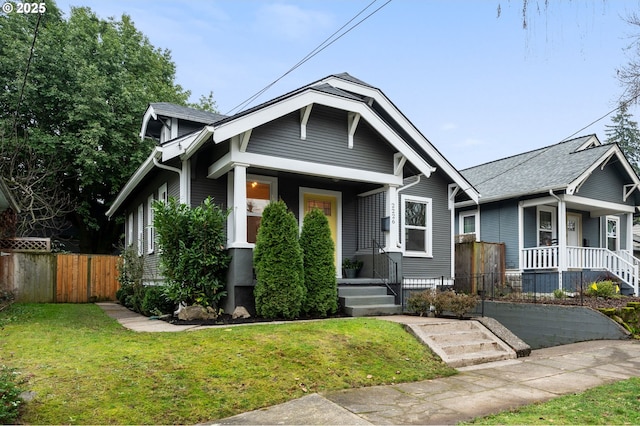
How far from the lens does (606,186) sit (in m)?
16.6

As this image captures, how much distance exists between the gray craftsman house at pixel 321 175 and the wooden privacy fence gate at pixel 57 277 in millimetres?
2451

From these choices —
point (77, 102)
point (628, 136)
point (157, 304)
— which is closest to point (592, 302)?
point (157, 304)

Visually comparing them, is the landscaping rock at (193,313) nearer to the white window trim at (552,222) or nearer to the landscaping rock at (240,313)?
the landscaping rock at (240,313)

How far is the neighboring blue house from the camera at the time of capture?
48.5 ft

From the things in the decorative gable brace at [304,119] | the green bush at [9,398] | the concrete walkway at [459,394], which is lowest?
the concrete walkway at [459,394]

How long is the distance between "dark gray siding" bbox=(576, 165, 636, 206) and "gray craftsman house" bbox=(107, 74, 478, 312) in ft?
15.6

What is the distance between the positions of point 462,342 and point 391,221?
4.11 metres

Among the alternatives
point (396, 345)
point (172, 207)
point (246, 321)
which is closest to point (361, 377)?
point (396, 345)

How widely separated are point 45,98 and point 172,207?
47.9 feet

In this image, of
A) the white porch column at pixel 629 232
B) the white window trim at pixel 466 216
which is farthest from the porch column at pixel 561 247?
the white porch column at pixel 629 232

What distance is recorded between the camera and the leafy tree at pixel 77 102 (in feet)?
61.5

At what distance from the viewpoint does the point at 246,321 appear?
26.7 ft

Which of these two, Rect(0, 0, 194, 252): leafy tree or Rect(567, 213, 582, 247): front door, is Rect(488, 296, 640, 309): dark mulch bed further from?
Rect(0, 0, 194, 252): leafy tree

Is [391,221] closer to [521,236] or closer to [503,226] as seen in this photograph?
[521,236]
